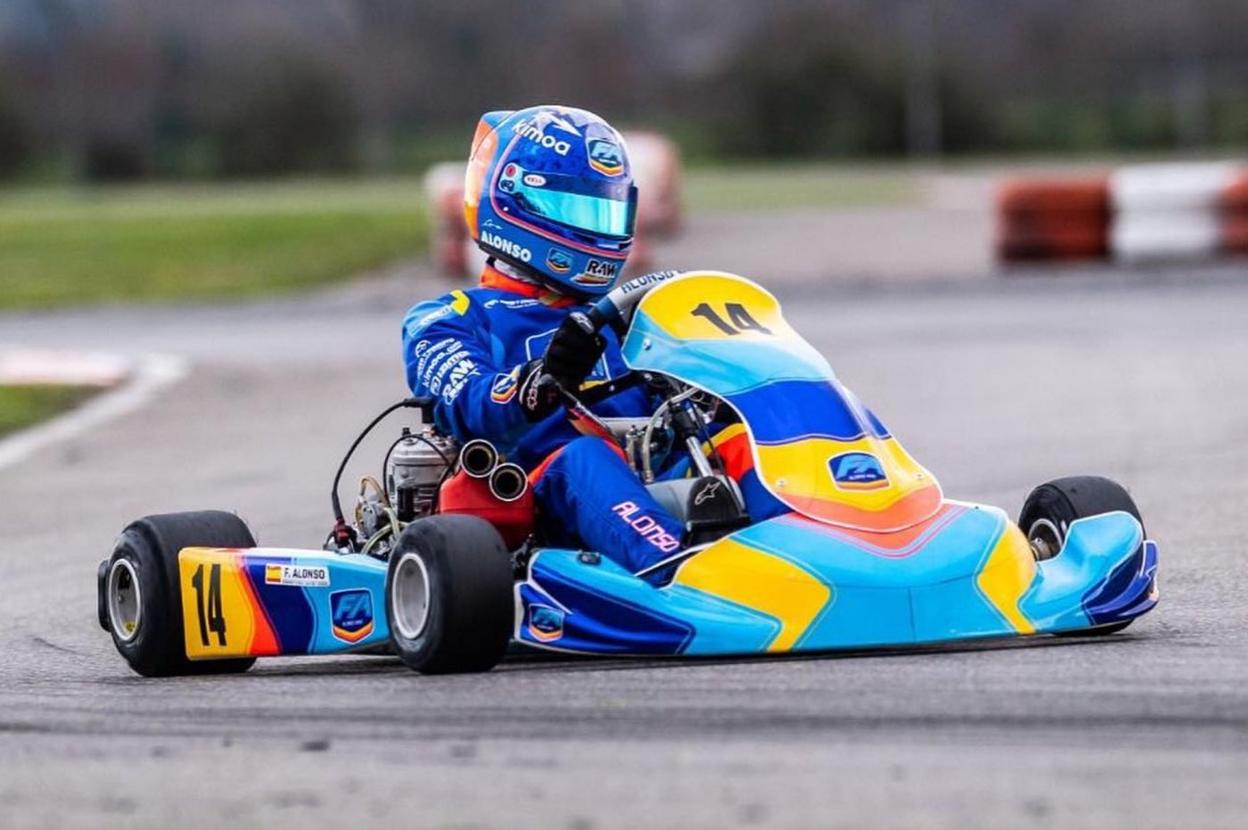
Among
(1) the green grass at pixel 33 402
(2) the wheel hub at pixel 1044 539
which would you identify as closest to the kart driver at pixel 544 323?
(2) the wheel hub at pixel 1044 539

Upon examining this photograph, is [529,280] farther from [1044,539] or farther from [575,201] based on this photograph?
[1044,539]

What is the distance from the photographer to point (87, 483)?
34.4 ft

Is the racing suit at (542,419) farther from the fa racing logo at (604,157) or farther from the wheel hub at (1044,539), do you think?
the wheel hub at (1044,539)

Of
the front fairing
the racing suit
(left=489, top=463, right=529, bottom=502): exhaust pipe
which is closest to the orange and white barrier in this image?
the racing suit

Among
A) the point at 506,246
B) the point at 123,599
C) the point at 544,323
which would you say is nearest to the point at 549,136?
the point at 506,246

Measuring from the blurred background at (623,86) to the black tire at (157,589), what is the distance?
37.0 m

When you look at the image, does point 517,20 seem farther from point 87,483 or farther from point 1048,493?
point 1048,493

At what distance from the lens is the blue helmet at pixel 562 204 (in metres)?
6.19

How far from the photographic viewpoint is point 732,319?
583cm

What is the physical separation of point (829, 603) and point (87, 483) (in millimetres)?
5971

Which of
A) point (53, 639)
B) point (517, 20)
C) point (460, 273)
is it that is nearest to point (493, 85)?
point (517, 20)

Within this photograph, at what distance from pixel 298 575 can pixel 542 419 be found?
0.67 metres

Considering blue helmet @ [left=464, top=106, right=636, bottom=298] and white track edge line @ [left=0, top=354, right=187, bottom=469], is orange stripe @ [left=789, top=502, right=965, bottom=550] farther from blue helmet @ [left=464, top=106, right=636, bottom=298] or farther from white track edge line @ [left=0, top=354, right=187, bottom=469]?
white track edge line @ [left=0, top=354, right=187, bottom=469]

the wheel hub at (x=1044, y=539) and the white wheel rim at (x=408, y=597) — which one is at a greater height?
the white wheel rim at (x=408, y=597)
